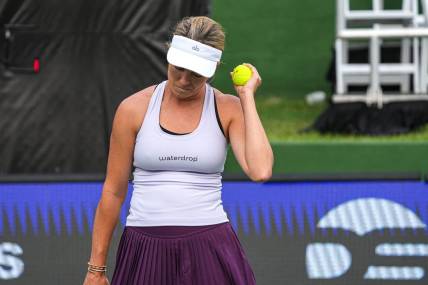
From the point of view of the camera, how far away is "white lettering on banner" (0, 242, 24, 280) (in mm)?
5383

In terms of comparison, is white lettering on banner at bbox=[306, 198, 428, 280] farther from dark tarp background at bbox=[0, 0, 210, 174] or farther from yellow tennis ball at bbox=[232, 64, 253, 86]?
yellow tennis ball at bbox=[232, 64, 253, 86]

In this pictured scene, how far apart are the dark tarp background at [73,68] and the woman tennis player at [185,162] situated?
277 cm

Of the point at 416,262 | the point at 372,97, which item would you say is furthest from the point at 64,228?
the point at 372,97

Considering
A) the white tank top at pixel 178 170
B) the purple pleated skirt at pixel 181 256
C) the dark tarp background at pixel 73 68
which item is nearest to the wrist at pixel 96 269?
the purple pleated skirt at pixel 181 256

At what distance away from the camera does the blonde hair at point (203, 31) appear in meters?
3.35

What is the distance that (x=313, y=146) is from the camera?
644 centimetres

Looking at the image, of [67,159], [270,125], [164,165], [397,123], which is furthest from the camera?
[270,125]

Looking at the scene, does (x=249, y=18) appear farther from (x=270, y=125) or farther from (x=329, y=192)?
(x=329, y=192)

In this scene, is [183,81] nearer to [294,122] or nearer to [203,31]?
[203,31]

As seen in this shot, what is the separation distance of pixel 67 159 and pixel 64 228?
93cm

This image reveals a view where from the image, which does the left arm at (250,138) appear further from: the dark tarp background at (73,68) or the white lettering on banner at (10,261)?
the dark tarp background at (73,68)

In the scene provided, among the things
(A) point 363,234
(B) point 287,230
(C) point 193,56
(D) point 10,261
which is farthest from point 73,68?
(C) point 193,56

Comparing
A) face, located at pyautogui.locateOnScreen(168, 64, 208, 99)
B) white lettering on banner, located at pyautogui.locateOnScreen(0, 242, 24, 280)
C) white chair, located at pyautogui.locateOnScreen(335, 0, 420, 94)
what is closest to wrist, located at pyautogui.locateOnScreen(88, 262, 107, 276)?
face, located at pyautogui.locateOnScreen(168, 64, 208, 99)

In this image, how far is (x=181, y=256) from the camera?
3395mm
